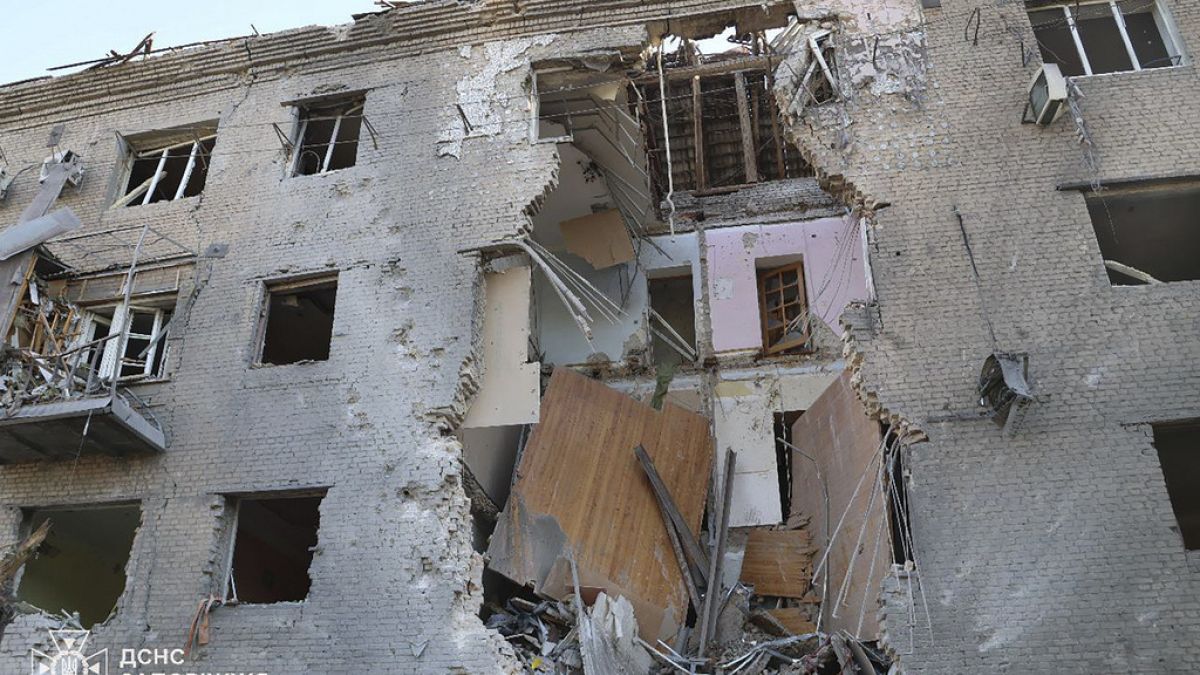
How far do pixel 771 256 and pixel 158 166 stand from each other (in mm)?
9000

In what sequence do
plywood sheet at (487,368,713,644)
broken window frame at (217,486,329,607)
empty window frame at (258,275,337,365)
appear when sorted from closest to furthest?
1. broken window frame at (217,486,329,607)
2. plywood sheet at (487,368,713,644)
3. empty window frame at (258,275,337,365)

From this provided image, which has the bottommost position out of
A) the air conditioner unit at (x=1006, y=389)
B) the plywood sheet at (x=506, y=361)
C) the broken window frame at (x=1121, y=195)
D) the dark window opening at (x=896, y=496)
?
the dark window opening at (x=896, y=496)

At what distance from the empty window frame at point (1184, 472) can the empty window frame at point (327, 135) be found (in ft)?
33.1

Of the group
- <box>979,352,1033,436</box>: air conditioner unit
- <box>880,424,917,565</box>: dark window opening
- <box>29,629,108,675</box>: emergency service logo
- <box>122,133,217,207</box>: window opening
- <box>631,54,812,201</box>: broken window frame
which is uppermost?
<box>631,54,812,201</box>: broken window frame

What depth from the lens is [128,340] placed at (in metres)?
10.7

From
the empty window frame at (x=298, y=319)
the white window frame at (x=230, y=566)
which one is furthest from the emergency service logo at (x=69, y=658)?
the empty window frame at (x=298, y=319)

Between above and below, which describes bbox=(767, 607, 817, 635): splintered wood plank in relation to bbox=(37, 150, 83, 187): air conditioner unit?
below

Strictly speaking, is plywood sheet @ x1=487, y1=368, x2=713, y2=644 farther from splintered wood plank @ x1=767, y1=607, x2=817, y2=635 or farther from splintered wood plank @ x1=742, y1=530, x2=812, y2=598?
splintered wood plank @ x1=767, y1=607, x2=817, y2=635

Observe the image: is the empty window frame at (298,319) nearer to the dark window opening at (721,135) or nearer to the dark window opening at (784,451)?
the dark window opening at (721,135)

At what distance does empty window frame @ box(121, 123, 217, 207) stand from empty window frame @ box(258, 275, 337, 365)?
2.19 metres

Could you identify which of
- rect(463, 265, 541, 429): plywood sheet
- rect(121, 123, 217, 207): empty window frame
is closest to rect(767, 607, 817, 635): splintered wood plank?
rect(463, 265, 541, 429): plywood sheet

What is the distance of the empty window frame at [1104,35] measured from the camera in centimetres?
975

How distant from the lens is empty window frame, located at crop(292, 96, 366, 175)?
11.4 m

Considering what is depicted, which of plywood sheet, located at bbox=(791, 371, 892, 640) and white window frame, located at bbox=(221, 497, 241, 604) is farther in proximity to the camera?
plywood sheet, located at bbox=(791, 371, 892, 640)
